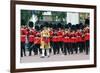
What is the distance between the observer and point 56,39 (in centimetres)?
188

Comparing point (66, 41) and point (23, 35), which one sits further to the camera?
point (66, 41)

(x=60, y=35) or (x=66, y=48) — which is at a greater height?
(x=60, y=35)

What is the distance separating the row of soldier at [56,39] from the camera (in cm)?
180

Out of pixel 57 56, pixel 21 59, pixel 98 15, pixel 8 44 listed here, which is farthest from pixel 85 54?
pixel 8 44

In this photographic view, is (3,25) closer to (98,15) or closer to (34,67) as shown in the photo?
(34,67)

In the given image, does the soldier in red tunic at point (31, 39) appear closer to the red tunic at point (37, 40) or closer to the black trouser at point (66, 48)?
the red tunic at point (37, 40)

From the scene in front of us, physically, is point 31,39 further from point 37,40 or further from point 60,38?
point 60,38

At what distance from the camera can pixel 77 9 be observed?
6.35ft

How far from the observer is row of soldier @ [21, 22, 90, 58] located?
71.0 inches

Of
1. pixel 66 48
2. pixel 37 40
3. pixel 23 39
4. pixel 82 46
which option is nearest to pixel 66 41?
pixel 66 48

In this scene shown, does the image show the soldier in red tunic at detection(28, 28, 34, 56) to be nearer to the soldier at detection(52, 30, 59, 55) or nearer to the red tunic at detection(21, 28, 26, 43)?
the red tunic at detection(21, 28, 26, 43)

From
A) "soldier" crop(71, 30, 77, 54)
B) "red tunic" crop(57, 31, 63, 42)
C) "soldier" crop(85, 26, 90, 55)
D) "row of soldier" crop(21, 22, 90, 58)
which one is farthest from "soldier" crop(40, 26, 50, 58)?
"soldier" crop(85, 26, 90, 55)

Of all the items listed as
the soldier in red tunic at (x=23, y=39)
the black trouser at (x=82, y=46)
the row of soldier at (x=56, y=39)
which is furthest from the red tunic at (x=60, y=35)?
the soldier in red tunic at (x=23, y=39)

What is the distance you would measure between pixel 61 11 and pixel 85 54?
1.69 ft
